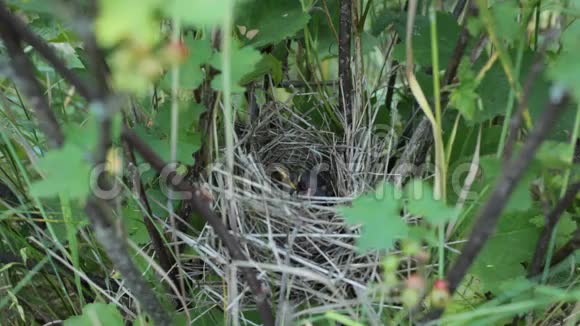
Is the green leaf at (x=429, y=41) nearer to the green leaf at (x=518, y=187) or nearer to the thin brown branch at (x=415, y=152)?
the thin brown branch at (x=415, y=152)

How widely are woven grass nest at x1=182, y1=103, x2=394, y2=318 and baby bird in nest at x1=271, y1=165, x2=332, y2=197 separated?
0.04 ft

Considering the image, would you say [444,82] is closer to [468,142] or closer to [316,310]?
[468,142]

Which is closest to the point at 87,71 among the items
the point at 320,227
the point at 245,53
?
the point at 245,53

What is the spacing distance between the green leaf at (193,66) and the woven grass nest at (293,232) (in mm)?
219

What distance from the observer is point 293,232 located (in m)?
0.97

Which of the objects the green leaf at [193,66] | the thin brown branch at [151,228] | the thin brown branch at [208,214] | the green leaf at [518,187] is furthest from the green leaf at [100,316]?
the green leaf at [518,187]

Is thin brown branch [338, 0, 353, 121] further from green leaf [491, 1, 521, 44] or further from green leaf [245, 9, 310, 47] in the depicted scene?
green leaf [491, 1, 521, 44]

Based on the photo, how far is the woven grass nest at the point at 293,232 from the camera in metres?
0.90

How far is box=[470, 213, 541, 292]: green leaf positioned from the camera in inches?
35.2

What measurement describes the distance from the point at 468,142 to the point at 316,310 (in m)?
0.43

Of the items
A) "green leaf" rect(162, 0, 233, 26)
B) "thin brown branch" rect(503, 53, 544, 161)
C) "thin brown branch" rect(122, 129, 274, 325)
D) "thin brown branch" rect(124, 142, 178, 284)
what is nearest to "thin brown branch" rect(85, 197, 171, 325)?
"thin brown branch" rect(122, 129, 274, 325)

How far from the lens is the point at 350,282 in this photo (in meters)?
0.87

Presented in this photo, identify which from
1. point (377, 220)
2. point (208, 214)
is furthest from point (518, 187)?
point (208, 214)

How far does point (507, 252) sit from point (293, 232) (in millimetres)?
337
